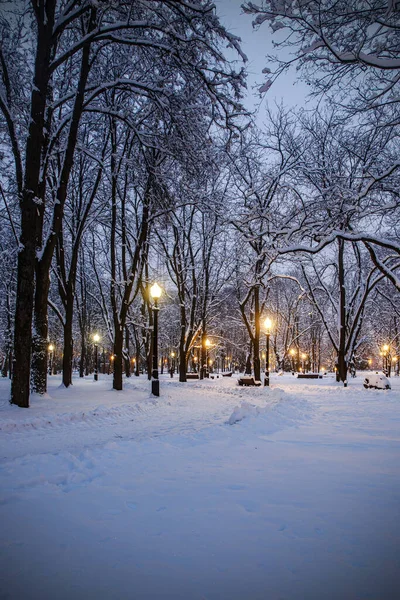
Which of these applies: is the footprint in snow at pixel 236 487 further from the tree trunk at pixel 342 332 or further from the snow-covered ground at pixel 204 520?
the tree trunk at pixel 342 332

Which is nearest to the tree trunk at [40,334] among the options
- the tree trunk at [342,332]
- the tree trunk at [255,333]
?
the tree trunk at [255,333]

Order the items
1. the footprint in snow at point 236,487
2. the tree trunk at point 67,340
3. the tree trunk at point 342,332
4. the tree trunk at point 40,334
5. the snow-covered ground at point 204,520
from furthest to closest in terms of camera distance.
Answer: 1. the tree trunk at point 342,332
2. the tree trunk at point 67,340
3. the tree trunk at point 40,334
4. the footprint in snow at point 236,487
5. the snow-covered ground at point 204,520

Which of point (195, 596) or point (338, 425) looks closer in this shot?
point (195, 596)

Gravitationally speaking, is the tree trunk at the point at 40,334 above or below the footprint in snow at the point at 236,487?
above

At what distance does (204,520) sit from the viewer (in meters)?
2.55

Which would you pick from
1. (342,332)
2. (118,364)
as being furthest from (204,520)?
(342,332)

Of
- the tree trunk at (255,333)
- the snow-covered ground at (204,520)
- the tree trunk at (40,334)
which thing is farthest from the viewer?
the tree trunk at (255,333)

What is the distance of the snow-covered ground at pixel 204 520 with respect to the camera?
186 centimetres

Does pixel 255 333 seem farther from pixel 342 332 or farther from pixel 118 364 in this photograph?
pixel 118 364

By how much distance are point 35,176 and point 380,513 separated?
1029 centimetres

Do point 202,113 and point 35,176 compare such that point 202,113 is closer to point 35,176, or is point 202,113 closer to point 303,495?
point 35,176

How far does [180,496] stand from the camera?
3.01m

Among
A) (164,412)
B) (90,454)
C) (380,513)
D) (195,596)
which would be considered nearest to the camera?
(195,596)

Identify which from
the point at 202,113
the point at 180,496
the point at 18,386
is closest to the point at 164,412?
the point at 18,386
